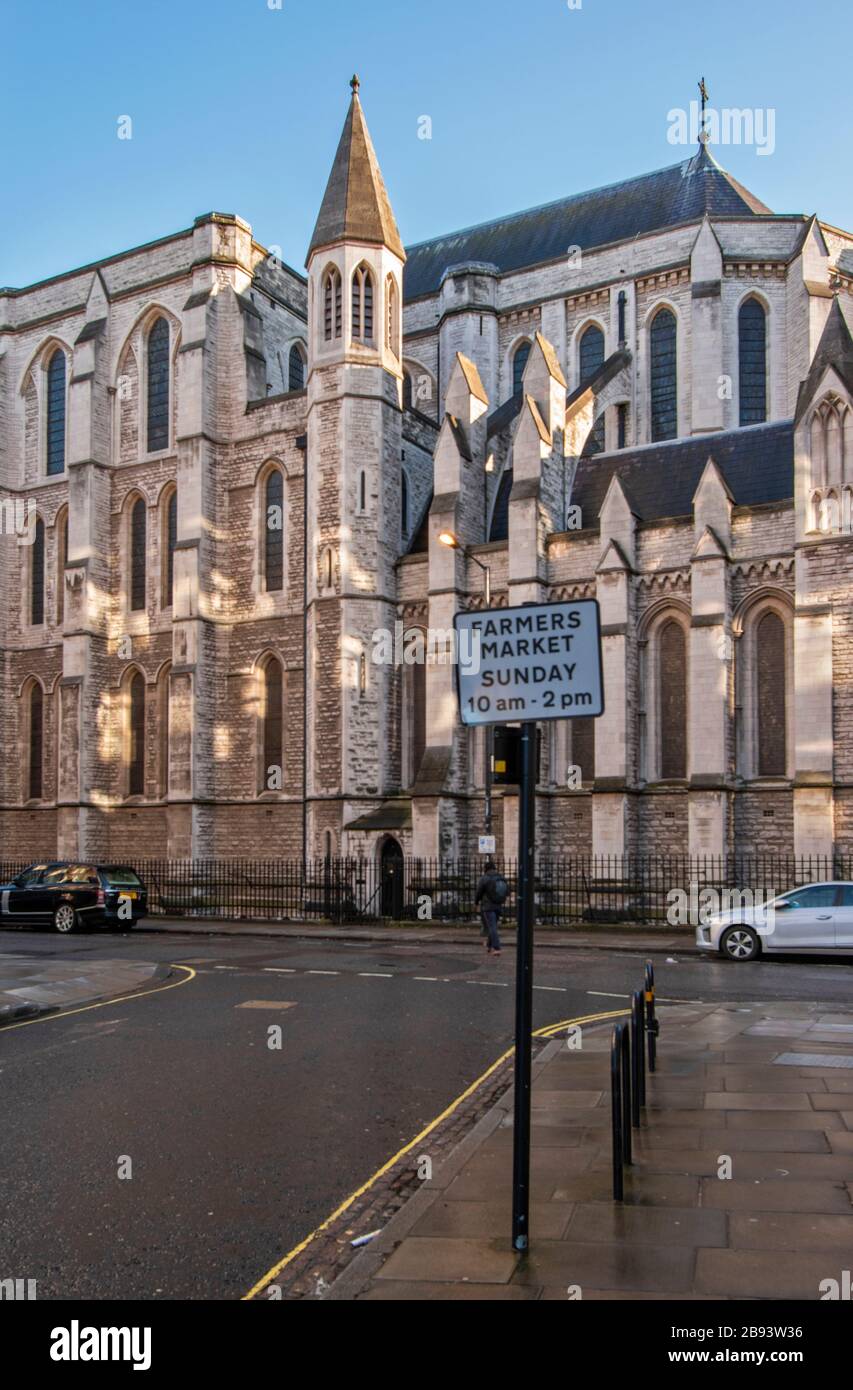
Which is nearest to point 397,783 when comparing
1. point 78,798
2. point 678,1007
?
point 78,798

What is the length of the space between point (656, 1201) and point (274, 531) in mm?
28916

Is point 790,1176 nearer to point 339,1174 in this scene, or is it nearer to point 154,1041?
point 339,1174

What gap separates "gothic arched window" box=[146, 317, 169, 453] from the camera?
3572cm

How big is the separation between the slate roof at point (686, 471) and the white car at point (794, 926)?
11.8 meters

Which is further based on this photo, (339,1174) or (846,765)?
(846,765)

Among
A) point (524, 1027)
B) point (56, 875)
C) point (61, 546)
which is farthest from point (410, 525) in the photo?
point (524, 1027)

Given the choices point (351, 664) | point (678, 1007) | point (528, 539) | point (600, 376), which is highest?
point (600, 376)

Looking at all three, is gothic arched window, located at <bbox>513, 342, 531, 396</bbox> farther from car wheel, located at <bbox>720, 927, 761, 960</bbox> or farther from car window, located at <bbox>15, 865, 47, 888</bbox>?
car wheel, located at <bbox>720, 927, 761, 960</bbox>

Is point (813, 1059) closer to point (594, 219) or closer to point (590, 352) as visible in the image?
point (590, 352)

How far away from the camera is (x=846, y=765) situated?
24344mm

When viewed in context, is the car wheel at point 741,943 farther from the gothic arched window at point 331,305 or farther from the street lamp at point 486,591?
the gothic arched window at point 331,305

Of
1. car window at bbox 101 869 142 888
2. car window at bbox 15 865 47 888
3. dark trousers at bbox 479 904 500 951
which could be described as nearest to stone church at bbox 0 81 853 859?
car window at bbox 101 869 142 888

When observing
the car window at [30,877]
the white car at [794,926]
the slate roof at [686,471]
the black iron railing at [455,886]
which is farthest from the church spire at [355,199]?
the white car at [794,926]

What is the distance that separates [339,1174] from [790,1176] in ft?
7.54
